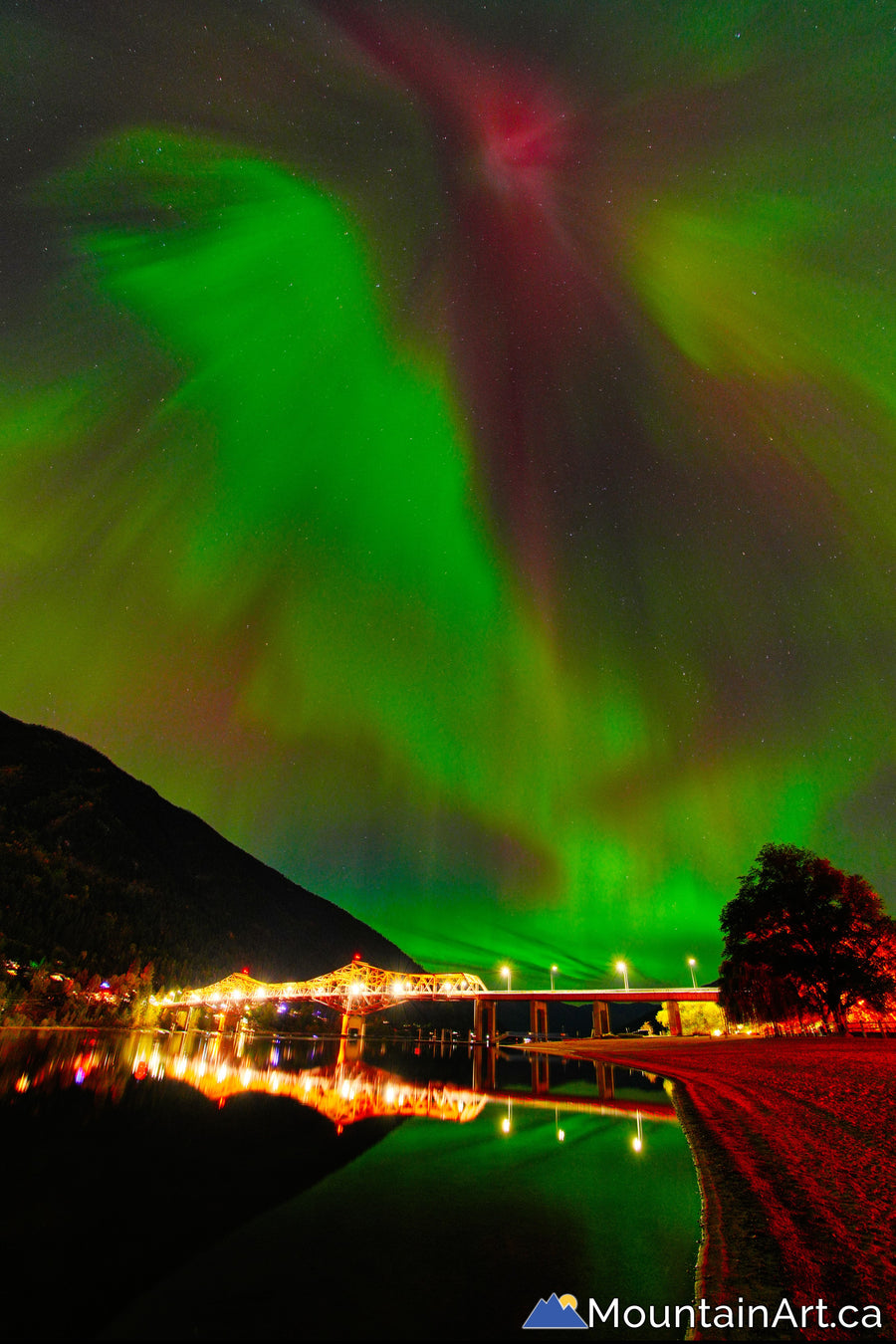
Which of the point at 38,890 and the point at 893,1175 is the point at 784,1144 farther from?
the point at 38,890

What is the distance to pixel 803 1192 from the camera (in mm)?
13367

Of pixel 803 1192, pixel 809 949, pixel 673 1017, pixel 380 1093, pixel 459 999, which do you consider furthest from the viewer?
pixel 459 999

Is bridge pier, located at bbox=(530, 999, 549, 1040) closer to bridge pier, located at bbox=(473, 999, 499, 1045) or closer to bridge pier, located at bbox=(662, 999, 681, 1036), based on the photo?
bridge pier, located at bbox=(473, 999, 499, 1045)

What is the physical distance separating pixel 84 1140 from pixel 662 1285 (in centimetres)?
1958

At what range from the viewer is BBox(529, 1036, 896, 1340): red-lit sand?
927 cm

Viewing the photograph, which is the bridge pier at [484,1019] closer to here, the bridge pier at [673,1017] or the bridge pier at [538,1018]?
the bridge pier at [538,1018]

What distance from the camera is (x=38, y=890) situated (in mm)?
174375

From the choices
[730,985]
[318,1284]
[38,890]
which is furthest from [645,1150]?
[38,890]

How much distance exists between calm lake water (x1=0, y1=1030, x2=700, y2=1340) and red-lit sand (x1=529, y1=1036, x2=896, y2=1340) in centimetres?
A: 91

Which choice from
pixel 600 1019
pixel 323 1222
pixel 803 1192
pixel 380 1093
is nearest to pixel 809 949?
pixel 380 1093

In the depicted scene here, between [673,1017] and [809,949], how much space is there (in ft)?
316

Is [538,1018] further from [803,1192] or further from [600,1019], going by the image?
[803,1192]

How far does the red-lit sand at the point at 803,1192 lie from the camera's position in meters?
9.27

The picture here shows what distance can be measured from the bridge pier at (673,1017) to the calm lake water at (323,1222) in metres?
119
